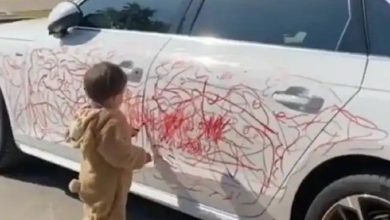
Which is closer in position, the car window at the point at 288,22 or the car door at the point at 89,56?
→ the car window at the point at 288,22

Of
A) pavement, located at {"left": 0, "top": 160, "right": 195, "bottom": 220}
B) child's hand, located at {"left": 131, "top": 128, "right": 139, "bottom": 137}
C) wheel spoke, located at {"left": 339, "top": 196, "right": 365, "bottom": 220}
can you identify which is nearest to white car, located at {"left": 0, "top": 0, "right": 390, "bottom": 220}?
wheel spoke, located at {"left": 339, "top": 196, "right": 365, "bottom": 220}

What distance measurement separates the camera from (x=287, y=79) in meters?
3.53

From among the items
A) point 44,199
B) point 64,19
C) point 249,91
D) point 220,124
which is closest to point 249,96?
point 249,91

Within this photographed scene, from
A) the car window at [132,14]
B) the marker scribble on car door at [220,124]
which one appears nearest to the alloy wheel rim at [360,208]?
the marker scribble on car door at [220,124]

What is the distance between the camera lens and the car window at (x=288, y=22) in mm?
3488

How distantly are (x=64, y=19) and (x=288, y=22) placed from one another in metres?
1.64

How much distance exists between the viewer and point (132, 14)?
15.1 ft

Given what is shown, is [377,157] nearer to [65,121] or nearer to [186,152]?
[186,152]

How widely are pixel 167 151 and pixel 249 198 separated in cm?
60

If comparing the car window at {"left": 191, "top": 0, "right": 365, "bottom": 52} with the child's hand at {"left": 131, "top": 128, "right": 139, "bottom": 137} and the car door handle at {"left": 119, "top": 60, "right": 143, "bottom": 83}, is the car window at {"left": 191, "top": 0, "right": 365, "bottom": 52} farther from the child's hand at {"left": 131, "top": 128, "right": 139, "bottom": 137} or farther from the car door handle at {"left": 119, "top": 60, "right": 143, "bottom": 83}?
the child's hand at {"left": 131, "top": 128, "right": 139, "bottom": 137}

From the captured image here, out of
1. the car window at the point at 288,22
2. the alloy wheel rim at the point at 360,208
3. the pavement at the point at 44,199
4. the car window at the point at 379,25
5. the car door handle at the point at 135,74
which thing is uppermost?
the car window at the point at 379,25

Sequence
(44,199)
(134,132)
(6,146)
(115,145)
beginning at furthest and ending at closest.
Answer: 1. (6,146)
2. (44,199)
3. (134,132)
4. (115,145)

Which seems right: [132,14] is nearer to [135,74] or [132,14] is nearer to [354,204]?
[135,74]

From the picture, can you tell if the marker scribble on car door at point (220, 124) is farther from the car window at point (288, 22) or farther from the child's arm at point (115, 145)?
the child's arm at point (115, 145)
